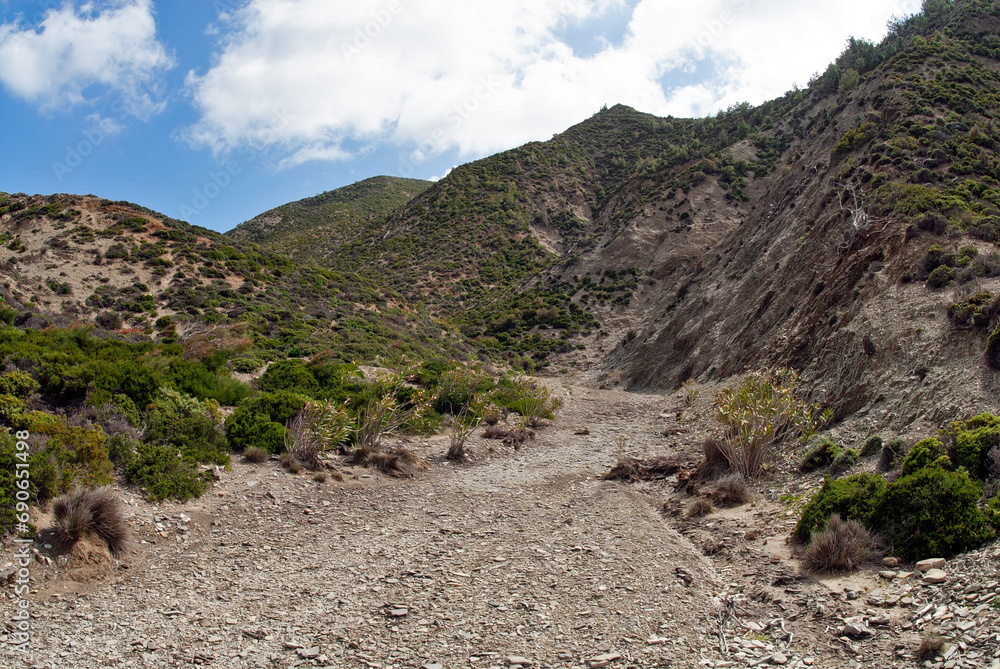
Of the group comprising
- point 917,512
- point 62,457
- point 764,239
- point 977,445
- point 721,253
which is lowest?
point 917,512

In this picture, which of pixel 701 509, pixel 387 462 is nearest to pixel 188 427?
pixel 387 462

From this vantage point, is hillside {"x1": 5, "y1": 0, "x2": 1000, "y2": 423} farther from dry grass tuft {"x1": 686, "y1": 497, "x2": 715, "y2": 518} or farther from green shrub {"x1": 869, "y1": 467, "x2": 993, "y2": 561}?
dry grass tuft {"x1": 686, "y1": 497, "x2": 715, "y2": 518}

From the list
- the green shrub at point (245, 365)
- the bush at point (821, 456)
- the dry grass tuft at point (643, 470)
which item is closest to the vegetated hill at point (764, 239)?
the bush at point (821, 456)

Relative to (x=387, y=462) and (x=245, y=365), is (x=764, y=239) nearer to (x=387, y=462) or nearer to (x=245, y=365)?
(x=387, y=462)

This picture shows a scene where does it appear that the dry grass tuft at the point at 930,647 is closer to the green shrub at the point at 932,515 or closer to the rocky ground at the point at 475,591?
the rocky ground at the point at 475,591

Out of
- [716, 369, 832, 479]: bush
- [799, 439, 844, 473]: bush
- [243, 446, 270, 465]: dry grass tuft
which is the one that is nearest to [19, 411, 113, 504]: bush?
[243, 446, 270, 465]: dry grass tuft

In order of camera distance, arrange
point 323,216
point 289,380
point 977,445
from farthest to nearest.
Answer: point 323,216, point 289,380, point 977,445

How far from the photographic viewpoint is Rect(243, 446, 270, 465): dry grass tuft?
9852mm

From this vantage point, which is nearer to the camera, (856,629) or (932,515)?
(856,629)

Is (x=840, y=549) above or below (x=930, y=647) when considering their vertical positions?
above

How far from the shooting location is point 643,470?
36.2 feet

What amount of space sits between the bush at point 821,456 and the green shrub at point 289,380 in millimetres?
10755

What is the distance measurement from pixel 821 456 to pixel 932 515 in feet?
11.4

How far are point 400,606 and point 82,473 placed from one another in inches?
173
